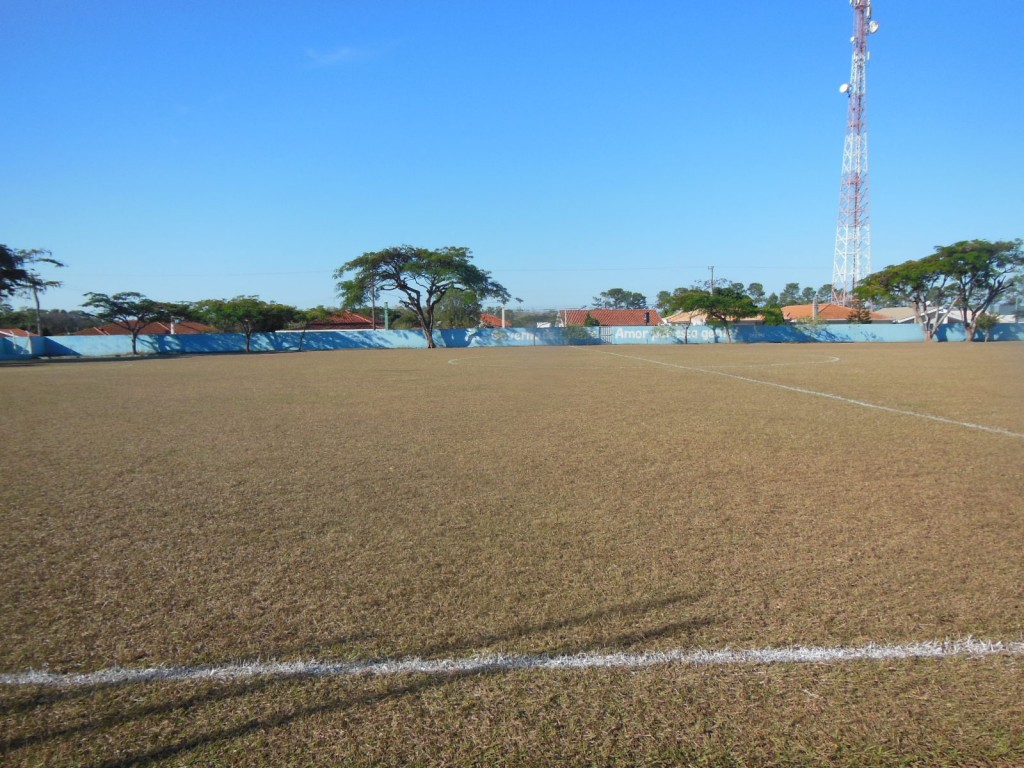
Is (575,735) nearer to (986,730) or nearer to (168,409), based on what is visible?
(986,730)

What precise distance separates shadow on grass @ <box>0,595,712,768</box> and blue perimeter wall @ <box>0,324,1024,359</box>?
169 ft

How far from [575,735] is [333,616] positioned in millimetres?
1333

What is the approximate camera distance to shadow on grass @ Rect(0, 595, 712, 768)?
2117 mm

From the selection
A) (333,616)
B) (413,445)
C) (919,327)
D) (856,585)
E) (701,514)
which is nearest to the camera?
(333,616)

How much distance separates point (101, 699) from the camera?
2.35 m

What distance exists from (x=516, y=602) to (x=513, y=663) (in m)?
0.55

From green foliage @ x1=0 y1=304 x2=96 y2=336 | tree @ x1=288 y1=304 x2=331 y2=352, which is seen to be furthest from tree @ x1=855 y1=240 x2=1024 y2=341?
green foliage @ x1=0 y1=304 x2=96 y2=336

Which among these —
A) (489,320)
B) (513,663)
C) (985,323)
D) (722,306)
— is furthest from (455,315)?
(513,663)

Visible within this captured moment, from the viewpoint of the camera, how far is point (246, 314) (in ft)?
175

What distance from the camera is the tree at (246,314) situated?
53.2 meters

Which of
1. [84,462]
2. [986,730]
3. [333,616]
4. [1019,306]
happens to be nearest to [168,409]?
[84,462]

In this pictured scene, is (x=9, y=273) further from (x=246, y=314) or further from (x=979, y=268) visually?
(x=979, y=268)

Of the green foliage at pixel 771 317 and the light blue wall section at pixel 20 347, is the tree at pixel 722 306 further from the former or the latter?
the light blue wall section at pixel 20 347

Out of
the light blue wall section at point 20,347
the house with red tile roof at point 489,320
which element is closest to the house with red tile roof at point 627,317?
the house with red tile roof at point 489,320
